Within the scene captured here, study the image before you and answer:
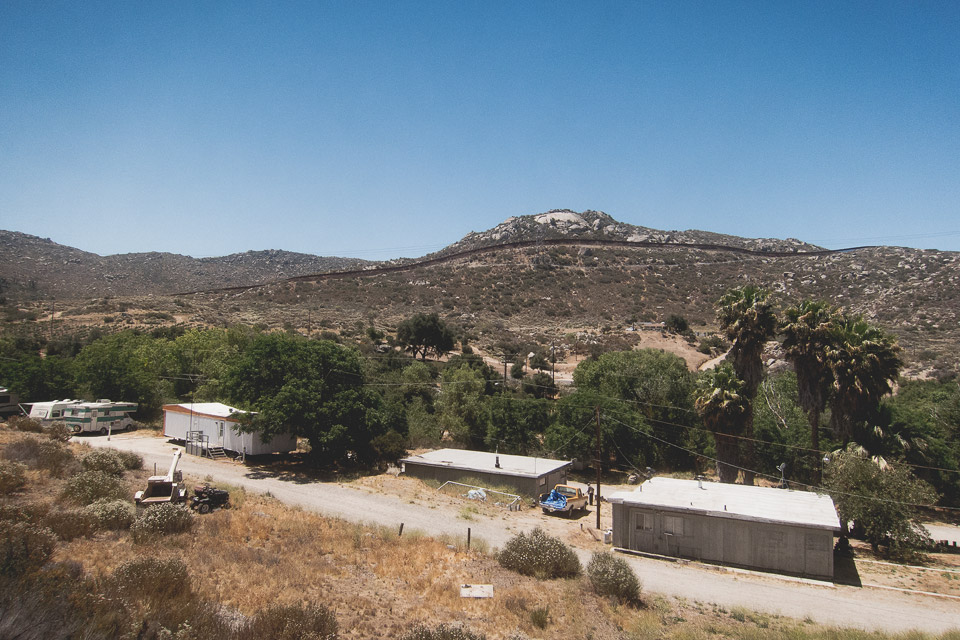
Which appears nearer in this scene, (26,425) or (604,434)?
(26,425)

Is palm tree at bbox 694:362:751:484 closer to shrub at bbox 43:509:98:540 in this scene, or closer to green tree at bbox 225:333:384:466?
green tree at bbox 225:333:384:466

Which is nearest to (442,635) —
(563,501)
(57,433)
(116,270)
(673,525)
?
(673,525)

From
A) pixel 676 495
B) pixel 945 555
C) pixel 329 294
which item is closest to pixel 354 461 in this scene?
pixel 676 495

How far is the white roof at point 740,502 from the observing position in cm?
2059

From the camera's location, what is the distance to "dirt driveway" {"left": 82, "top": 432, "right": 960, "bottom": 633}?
1645cm

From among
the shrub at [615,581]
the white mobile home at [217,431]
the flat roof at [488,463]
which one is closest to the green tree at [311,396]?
the white mobile home at [217,431]

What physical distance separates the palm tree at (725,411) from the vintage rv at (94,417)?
35944 mm

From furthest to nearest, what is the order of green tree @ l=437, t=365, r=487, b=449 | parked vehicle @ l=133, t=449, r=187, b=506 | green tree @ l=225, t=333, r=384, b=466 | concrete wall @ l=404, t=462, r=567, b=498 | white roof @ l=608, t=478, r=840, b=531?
green tree @ l=437, t=365, r=487, b=449
green tree @ l=225, t=333, r=384, b=466
concrete wall @ l=404, t=462, r=567, b=498
white roof @ l=608, t=478, r=840, b=531
parked vehicle @ l=133, t=449, r=187, b=506

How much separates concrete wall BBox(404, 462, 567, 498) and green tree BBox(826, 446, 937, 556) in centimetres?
1322

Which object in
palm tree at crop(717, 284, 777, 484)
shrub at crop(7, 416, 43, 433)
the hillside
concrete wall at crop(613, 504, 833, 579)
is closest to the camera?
concrete wall at crop(613, 504, 833, 579)

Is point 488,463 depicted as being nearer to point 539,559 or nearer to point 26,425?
point 539,559

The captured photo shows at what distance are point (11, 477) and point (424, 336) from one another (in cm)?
4648

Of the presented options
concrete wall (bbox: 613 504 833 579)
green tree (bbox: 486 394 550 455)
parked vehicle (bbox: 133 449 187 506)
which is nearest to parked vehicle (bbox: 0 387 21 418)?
parked vehicle (bbox: 133 449 187 506)

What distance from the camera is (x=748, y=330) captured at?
89.6 ft
